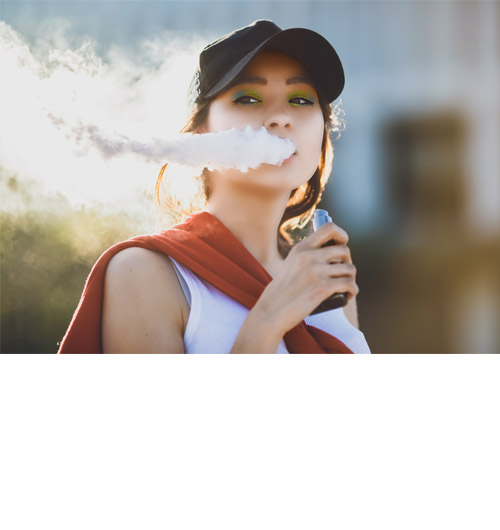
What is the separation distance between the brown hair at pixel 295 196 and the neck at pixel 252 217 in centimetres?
7

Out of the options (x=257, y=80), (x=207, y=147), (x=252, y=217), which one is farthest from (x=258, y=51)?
(x=252, y=217)

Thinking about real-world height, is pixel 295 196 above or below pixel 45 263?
above

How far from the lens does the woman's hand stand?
1.56 m

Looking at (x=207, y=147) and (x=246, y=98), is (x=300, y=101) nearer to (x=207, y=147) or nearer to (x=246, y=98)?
(x=246, y=98)

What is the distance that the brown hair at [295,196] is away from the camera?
1808 mm

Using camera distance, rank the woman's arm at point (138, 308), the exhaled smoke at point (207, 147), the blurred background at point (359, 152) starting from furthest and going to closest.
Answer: the blurred background at point (359, 152)
the exhaled smoke at point (207, 147)
the woman's arm at point (138, 308)

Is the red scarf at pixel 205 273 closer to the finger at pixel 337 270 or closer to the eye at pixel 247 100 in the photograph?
the finger at pixel 337 270

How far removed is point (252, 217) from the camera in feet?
5.74

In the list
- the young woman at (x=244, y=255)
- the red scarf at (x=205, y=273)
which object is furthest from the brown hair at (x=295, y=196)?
the red scarf at (x=205, y=273)

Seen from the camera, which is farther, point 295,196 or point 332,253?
point 295,196

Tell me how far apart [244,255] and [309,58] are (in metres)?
0.56

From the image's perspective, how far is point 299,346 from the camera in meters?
1.64

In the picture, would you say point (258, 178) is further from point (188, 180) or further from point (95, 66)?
point (95, 66)

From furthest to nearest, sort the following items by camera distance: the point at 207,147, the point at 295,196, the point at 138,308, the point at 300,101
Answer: the point at 295,196, the point at 300,101, the point at 207,147, the point at 138,308
